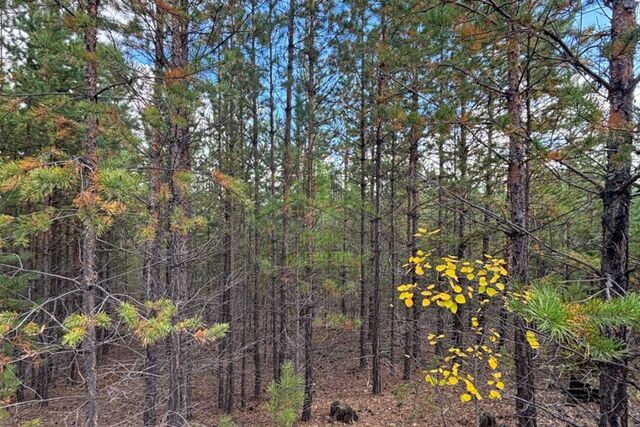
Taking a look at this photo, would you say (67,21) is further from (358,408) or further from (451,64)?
(358,408)

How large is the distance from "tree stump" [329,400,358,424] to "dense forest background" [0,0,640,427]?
4 cm

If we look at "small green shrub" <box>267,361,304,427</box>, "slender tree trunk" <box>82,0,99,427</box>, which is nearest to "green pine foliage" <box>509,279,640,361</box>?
"slender tree trunk" <box>82,0,99,427</box>

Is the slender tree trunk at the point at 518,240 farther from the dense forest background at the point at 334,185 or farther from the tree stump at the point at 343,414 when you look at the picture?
the tree stump at the point at 343,414

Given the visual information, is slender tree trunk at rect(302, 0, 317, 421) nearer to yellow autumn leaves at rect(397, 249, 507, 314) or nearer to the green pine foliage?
yellow autumn leaves at rect(397, 249, 507, 314)

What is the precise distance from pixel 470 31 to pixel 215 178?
8.42 feet

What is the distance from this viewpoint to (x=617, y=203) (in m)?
2.10

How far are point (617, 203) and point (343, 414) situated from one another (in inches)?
255

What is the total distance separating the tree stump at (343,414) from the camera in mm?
6738

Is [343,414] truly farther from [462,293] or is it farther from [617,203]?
[617,203]

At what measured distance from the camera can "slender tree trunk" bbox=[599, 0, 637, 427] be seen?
6.43 ft

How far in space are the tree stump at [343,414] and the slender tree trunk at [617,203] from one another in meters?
5.67

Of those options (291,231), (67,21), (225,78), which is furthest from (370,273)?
(67,21)

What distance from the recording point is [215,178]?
10.8 feet

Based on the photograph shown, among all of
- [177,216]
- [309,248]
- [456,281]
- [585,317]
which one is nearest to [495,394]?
[456,281]
